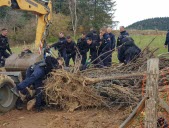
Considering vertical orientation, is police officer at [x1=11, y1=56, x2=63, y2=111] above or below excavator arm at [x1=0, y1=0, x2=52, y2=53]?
below

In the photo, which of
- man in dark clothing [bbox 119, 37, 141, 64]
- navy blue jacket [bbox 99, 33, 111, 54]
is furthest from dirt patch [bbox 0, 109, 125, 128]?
navy blue jacket [bbox 99, 33, 111, 54]

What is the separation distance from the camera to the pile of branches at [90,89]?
7.81 metres

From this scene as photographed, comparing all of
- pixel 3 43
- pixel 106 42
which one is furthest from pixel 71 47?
pixel 3 43

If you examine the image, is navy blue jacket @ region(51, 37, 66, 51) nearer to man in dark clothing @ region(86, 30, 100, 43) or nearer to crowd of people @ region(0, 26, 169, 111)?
crowd of people @ region(0, 26, 169, 111)

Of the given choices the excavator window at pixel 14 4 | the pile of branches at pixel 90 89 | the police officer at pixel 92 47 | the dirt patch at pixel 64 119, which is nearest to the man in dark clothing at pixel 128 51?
the pile of branches at pixel 90 89

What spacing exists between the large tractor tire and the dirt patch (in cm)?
19

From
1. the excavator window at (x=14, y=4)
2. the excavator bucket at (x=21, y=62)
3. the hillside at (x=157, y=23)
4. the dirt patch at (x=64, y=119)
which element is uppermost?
the excavator window at (x=14, y=4)

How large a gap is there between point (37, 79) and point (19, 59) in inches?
69.4

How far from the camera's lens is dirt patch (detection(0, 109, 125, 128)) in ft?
22.6

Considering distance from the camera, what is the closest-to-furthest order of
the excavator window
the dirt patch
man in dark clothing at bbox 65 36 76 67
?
the dirt patch
the excavator window
man in dark clothing at bbox 65 36 76 67

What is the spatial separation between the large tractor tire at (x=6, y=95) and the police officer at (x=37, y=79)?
18cm

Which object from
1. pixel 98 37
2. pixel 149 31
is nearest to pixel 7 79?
pixel 98 37

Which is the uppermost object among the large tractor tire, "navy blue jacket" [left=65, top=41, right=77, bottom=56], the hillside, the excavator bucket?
the hillside

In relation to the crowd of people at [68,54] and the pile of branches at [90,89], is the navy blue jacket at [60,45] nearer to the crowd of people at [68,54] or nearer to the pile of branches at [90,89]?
the crowd of people at [68,54]
